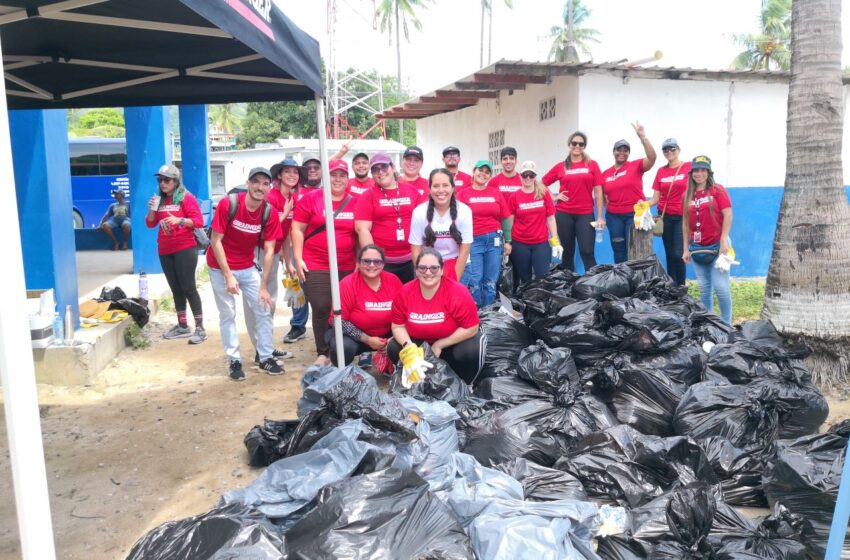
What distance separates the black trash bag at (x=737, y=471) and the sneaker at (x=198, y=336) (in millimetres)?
4652

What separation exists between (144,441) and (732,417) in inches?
136

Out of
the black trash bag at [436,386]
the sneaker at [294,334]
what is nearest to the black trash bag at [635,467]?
the black trash bag at [436,386]

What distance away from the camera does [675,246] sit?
6594mm

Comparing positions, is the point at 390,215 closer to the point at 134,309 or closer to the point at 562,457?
the point at 562,457

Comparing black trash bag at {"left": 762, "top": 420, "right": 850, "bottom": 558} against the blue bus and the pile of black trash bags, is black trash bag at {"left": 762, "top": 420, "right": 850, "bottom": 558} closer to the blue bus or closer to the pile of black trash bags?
the pile of black trash bags

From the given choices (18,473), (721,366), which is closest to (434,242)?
(721,366)

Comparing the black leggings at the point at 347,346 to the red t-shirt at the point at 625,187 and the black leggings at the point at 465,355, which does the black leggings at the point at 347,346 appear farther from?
the red t-shirt at the point at 625,187

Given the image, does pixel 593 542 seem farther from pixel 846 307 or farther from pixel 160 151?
pixel 160 151

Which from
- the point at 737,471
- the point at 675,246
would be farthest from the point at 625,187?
the point at 737,471

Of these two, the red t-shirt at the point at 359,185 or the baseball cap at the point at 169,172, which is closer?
the red t-shirt at the point at 359,185

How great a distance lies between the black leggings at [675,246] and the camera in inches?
258

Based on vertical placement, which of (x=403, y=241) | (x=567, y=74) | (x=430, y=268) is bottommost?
(x=430, y=268)

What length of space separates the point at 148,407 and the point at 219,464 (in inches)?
48.5

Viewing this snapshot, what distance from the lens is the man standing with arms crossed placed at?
16.4ft
